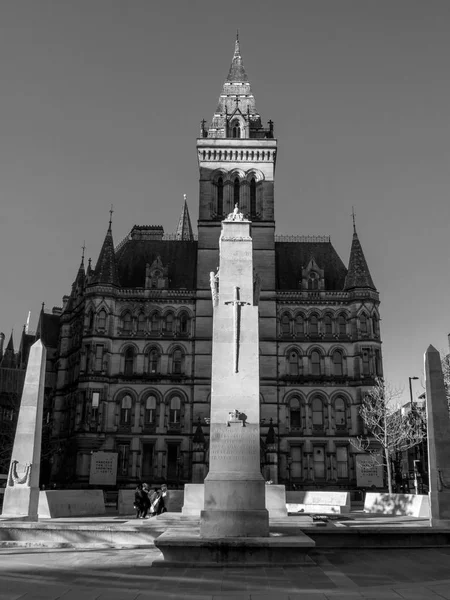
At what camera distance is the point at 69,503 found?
27562 mm

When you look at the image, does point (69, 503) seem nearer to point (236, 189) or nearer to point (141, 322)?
point (141, 322)

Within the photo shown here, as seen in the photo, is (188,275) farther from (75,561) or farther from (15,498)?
(75,561)

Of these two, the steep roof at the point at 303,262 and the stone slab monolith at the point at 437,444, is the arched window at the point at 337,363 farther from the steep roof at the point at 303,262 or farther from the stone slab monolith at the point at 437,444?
the stone slab monolith at the point at 437,444

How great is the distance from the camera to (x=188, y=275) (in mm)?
55906

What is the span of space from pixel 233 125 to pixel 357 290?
20.7 m

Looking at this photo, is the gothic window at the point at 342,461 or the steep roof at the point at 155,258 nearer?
the gothic window at the point at 342,461

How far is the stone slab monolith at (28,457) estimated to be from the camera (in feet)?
65.6

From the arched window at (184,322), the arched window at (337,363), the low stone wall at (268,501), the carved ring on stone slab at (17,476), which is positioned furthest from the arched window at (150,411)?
the carved ring on stone slab at (17,476)

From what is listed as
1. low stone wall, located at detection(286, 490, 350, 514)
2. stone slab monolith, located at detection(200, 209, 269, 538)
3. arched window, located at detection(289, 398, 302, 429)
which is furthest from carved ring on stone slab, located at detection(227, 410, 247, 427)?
arched window, located at detection(289, 398, 302, 429)

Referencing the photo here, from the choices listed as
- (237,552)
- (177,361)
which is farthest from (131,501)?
(177,361)

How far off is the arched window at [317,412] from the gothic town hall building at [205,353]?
96mm

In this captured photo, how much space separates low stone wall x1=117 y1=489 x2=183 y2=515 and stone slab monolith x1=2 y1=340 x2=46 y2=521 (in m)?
10.5

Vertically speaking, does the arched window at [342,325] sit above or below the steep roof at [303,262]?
below

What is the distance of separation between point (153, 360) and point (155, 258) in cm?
1067
